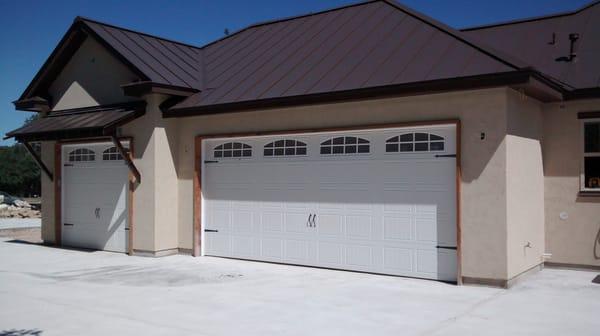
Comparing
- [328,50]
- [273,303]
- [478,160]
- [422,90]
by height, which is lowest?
[273,303]

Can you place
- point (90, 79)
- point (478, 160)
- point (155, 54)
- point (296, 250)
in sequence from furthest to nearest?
point (90, 79) < point (155, 54) < point (296, 250) < point (478, 160)

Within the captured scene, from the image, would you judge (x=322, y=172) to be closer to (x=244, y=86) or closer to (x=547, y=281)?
(x=244, y=86)

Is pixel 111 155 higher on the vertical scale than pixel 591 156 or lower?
higher

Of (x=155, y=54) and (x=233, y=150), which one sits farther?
(x=155, y=54)

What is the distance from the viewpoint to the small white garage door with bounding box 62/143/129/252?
13953 millimetres

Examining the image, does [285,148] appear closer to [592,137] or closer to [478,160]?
[478,160]

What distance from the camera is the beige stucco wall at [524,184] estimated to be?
958 centimetres

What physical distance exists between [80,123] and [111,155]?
111 centimetres

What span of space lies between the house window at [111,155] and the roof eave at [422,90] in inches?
112

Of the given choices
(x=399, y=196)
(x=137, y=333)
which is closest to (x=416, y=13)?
(x=399, y=196)

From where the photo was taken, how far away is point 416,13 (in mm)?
12234

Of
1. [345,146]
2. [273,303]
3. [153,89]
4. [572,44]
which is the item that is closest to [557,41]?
[572,44]

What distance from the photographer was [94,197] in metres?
14.5

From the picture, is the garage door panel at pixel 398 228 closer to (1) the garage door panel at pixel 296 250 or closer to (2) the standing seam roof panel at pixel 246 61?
(1) the garage door panel at pixel 296 250
